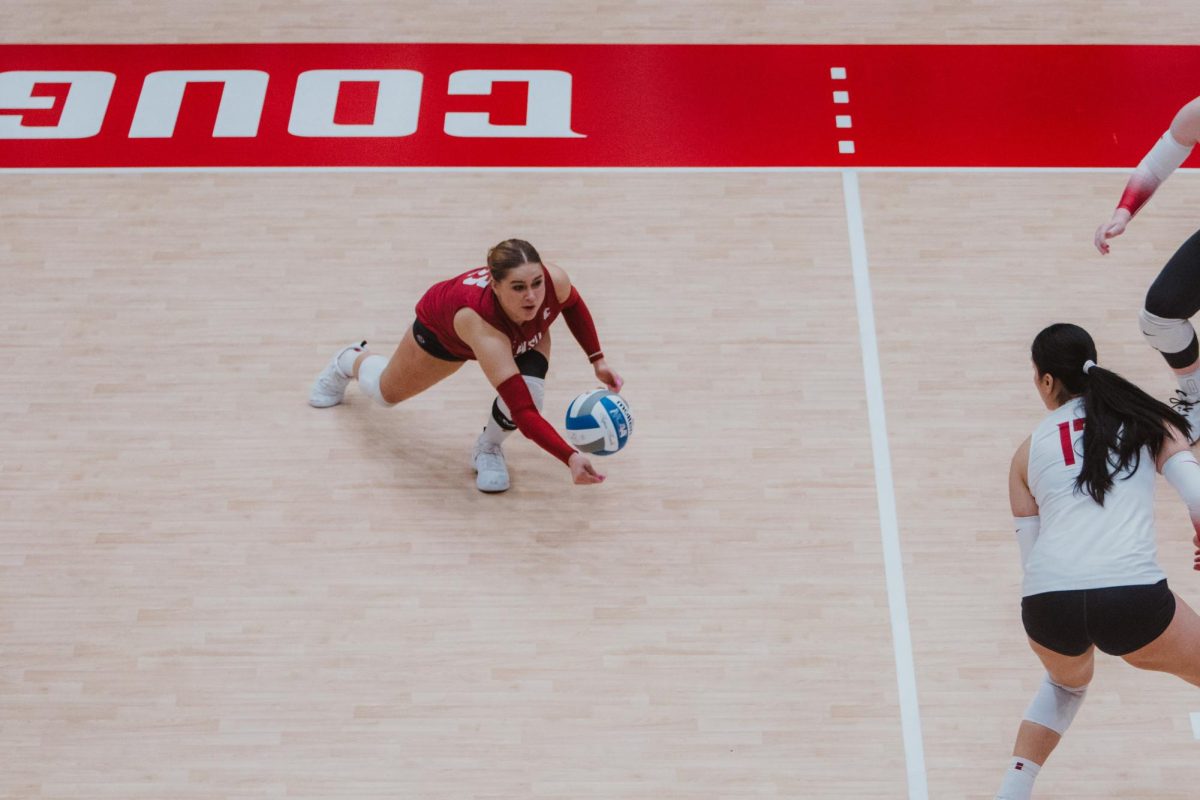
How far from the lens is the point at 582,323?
4656 millimetres

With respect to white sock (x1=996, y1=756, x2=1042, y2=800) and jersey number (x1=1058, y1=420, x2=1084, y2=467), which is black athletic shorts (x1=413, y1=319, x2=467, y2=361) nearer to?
jersey number (x1=1058, y1=420, x2=1084, y2=467)

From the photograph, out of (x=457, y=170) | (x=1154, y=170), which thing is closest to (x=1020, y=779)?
(x=1154, y=170)

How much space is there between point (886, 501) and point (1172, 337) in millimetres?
1200

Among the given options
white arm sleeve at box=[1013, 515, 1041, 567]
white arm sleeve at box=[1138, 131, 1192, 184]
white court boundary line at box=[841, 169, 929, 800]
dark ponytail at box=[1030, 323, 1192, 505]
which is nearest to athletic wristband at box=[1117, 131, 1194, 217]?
white arm sleeve at box=[1138, 131, 1192, 184]

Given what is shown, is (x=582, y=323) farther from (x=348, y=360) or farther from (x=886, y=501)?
(x=886, y=501)

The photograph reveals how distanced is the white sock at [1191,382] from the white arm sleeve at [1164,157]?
775 mm

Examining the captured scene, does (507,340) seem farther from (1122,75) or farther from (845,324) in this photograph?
(1122,75)

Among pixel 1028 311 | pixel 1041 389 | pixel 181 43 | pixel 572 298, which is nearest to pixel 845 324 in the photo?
pixel 1028 311

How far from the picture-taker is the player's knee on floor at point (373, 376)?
4.98 metres

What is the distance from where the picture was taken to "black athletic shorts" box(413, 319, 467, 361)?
15.3ft

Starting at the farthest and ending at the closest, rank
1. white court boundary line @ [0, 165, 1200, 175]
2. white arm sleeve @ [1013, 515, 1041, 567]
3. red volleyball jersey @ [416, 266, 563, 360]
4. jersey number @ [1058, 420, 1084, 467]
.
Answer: white court boundary line @ [0, 165, 1200, 175] → red volleyball jersey @ [416, 266, 563, 360] → white arm sleeve @ [1013, 515, 1041, 567] → jersey number @ [1058, 420, 1084, 467]

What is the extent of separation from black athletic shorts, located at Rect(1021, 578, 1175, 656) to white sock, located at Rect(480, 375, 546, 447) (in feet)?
6.17

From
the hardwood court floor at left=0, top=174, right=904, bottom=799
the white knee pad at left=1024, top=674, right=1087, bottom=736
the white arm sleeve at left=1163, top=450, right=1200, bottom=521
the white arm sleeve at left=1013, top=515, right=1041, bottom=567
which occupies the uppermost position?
the white arm sleeve at left=1163, top=450, right=1200, bottom=521
